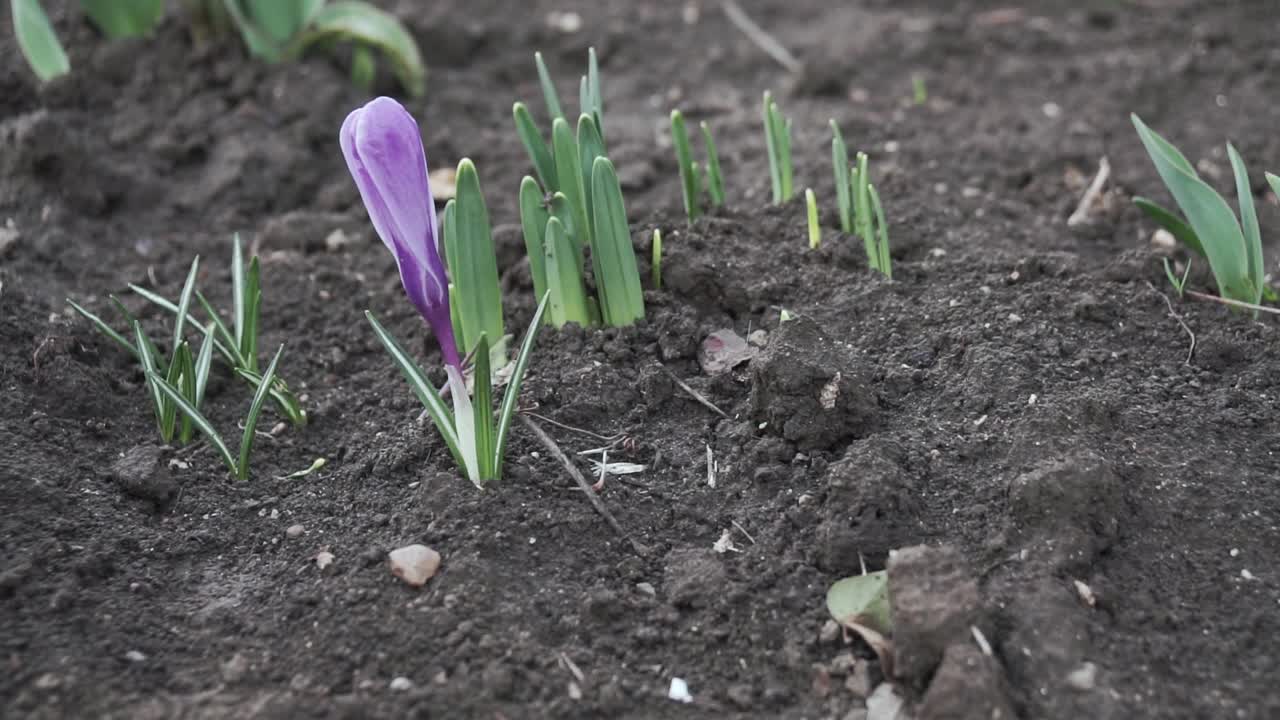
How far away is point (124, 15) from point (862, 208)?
2778 mm

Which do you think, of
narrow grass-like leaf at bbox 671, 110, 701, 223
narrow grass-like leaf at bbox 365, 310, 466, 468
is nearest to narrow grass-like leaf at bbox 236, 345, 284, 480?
narrow grass-like leaf at bbox 365, 310, 466, 468

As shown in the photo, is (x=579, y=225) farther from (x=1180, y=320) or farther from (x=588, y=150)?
(x=1180, y=320)

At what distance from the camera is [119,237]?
11.4 ft

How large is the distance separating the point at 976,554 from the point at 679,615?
1.77ft

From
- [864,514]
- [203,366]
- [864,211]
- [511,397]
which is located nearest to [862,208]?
[864,211]

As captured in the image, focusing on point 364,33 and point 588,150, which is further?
point 364,33

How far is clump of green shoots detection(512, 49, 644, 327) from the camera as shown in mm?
2475

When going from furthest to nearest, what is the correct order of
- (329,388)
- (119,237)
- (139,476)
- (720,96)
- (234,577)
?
(720,96) < (119,237) < (329,388) < (139,476) < (234,577)

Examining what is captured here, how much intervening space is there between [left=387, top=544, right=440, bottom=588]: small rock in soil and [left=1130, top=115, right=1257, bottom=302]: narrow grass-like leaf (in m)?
1.73

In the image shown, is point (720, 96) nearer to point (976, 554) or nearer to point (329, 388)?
point (329, 388)

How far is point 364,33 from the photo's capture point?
157 inches

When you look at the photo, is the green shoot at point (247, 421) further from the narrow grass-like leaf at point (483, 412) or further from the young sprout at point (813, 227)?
the young sprout at point (813, 227)

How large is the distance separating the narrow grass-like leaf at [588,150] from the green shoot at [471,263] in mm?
229

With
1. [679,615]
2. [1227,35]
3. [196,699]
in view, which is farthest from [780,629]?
[1227,35]
